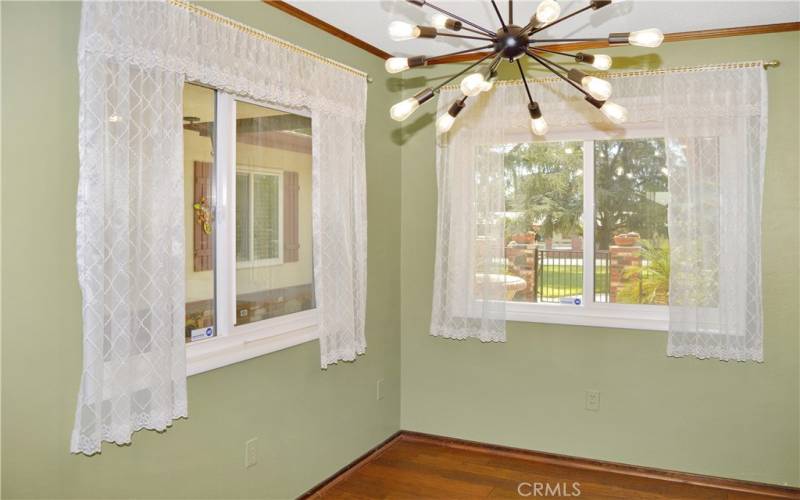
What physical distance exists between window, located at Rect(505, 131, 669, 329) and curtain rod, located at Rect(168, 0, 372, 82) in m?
1.26

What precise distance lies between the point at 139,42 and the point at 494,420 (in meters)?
3.04

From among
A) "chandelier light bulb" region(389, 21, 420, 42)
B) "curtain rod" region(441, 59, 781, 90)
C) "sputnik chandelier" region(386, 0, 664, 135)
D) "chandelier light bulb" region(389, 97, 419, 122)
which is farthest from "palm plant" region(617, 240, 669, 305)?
"chandelier light bulb" region(389, 21, 420, 42)

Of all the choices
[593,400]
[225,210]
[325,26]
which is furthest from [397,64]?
[593,400]

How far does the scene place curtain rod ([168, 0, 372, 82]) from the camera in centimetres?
240

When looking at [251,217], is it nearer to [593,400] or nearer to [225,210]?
[225,210]

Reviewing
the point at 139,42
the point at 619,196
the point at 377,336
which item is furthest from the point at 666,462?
the point at 139,42

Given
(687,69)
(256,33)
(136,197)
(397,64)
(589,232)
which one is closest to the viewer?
(397,64)

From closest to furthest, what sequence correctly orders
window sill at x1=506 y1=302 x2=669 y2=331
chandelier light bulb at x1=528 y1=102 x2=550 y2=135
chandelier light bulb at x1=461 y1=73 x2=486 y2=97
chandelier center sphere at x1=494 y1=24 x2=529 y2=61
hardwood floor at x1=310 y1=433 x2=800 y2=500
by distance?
chandelier light bulb at x1=461 y1=73 x2=486 y2=97
chandelier center sphere at x1=494 y1=24 x2=529 y2=61
chandelier light bulb at x1=528 y1=102 x2=550 y2=135
hardwood floor at x1=310 y1=433 x2=800 y2=500
window sill at x1=506 y1=302 x2=669 y2=331

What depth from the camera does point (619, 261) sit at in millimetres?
3705

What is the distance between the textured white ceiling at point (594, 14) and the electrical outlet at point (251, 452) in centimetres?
216

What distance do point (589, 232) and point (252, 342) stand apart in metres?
2.15

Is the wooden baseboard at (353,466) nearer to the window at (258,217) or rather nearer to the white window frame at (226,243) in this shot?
the white window frame at (226,243)

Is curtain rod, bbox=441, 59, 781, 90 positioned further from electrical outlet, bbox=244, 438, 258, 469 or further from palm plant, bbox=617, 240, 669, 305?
electrical outlet, bbox=244, 438, 258, 469

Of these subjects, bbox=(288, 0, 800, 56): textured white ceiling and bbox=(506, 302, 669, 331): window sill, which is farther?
bbox=(506, 302, 669, 331): window sill
